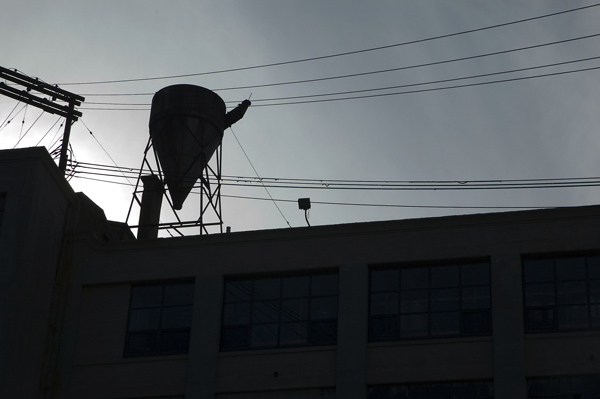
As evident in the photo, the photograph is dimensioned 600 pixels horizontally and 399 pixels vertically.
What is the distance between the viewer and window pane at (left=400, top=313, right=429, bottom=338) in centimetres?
2778

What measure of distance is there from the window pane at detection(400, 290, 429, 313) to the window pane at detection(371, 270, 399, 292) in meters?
0.42

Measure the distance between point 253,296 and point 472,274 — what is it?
6.46 m

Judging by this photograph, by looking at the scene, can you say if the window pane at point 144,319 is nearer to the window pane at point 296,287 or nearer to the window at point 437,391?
the window pane at point 296,287

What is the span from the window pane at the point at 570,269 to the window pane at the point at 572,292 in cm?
18

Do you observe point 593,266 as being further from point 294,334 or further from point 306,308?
point 294,334

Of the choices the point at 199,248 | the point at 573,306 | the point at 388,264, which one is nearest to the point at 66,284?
the point at 199,248

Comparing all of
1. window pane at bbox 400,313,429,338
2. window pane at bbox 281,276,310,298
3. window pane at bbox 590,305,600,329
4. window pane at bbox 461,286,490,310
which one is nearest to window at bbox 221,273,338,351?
window pane at bbox 281,276,310,298

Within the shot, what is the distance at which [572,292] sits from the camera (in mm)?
27125

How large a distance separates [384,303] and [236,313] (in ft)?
14.5

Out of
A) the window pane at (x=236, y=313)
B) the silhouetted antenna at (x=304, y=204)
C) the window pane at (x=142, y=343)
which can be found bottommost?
the window pane at (x=142, y=343)

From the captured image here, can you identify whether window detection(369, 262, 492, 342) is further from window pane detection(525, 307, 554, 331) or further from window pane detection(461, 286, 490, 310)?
window pane detection(525, 307, 554, 331)

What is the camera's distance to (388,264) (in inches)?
1133

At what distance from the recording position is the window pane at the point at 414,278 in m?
Answer: 28.4

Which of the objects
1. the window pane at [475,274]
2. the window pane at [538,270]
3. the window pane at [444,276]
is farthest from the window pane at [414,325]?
the window pane at [538,270]
